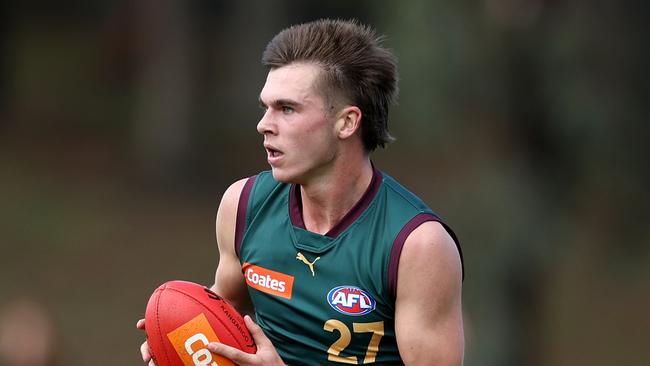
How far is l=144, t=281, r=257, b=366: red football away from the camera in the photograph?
499 cm

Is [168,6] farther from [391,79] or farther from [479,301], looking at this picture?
[391,79]

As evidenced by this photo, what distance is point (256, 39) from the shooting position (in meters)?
25.1

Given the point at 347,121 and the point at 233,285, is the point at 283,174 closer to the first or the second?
the point at 347,121

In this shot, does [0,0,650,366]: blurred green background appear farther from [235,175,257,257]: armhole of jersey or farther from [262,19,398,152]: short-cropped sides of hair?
[262,19,398,152]: short-cropped sides of hair

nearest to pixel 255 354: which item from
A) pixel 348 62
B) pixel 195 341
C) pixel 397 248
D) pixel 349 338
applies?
pixel 195 341

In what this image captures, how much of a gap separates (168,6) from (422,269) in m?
18.5

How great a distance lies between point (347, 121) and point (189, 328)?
0.97m

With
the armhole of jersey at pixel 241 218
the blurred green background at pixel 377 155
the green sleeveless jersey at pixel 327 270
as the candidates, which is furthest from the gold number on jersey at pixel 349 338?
the blurred green background at pixel 377 155

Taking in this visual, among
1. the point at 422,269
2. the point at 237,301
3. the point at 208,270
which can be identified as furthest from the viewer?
the point at 208,270

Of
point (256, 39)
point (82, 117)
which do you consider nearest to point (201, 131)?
point (256, 39)

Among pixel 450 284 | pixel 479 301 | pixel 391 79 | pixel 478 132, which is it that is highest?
pixel 391 79

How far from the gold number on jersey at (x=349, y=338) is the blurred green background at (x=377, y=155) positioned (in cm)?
608

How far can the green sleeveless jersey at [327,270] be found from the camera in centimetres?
494

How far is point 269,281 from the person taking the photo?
5180mm
